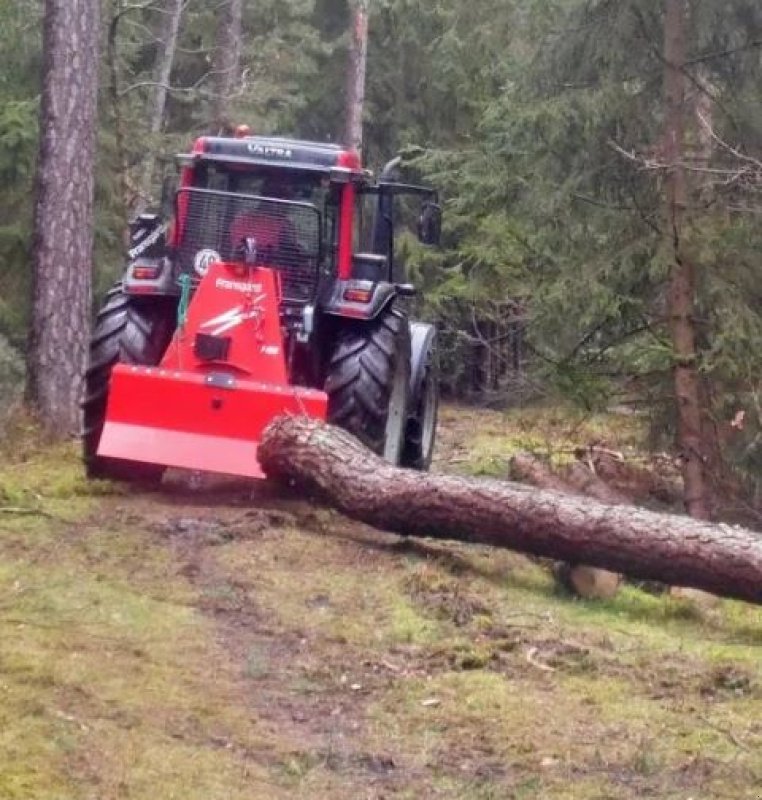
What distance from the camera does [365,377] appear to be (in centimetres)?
1051

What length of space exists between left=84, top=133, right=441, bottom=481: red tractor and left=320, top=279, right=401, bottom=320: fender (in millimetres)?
12

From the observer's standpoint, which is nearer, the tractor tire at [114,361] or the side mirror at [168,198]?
the tractor tire at [114,361]

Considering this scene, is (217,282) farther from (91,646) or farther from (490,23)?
(490,23)

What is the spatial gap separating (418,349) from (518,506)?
3915 millimetres

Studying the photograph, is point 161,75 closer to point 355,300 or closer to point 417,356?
point 417,356

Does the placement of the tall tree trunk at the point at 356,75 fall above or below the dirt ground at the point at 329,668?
above

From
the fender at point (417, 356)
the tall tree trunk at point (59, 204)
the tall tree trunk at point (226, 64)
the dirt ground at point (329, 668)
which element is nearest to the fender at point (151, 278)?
the dirt ground at point (329, 668)

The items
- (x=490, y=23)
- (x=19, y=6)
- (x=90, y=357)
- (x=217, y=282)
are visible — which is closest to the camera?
(x=217, y=282)

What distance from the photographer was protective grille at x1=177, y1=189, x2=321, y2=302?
10.9 m

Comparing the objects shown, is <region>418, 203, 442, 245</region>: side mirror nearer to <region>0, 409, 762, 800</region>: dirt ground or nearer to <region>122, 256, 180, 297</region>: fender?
<region>122, 256, 180, 297</region>: fender

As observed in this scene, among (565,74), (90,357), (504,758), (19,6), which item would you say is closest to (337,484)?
(90,357)

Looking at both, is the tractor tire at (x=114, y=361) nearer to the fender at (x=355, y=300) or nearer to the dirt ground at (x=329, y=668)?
the dirt ground at (x=329, y=668)

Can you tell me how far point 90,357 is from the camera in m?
11.0

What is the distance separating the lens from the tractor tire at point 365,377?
10.5m
